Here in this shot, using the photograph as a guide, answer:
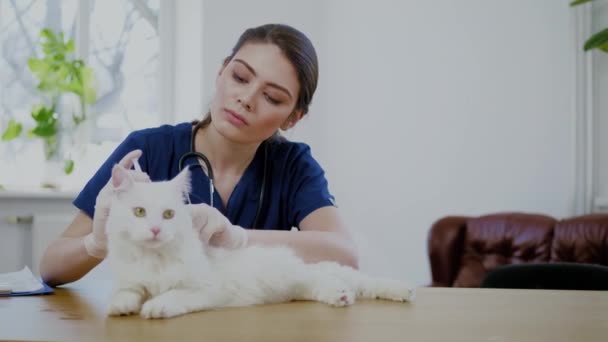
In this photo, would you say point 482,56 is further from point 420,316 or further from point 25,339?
point 25,339

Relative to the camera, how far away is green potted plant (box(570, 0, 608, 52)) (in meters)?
3.30

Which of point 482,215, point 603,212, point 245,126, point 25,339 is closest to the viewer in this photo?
point 25,339

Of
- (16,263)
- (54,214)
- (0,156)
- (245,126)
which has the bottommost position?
(16,263)

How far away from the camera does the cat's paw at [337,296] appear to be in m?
1.09

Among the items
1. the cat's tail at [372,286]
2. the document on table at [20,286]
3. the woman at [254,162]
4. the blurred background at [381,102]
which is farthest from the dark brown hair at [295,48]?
the blurred background at [381,102]

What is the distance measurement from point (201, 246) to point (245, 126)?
49 centimetres

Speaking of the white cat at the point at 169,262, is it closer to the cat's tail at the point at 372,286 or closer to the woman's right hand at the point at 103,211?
the woman's right hand at the point at 103,211

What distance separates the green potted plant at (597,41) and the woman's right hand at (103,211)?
2.78 metres

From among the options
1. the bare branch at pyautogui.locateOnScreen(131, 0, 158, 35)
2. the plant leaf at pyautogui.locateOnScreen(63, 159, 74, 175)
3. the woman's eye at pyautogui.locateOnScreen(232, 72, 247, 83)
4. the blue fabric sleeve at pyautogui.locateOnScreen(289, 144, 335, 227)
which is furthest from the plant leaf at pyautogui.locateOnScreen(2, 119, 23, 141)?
the woman's eye at pyautogui.locateOnScreen(232, 72, 247, 83)

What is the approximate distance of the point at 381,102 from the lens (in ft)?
13.1

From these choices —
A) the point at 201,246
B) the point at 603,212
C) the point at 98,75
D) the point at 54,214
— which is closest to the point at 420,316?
the point at 201,246

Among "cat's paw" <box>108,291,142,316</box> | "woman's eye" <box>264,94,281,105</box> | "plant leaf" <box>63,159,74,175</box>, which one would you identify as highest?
"woman's eye" <box>264,94,281,105</box>

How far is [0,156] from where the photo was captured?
3814 mm

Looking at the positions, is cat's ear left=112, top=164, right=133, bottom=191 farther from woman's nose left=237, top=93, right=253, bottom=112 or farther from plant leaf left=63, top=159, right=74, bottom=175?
plant leaf left=63, top=159, right=74, bottom=175
